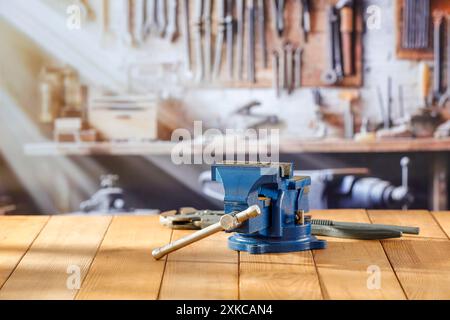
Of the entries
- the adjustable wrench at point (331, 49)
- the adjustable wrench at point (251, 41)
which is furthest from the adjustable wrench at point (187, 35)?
the adjustable wrench at point (331, 49)

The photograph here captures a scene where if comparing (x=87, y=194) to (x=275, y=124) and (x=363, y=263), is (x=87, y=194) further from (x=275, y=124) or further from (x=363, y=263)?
(x=363, y=263)

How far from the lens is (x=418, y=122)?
455cm

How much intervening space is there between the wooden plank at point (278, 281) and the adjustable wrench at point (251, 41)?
7.76 feet

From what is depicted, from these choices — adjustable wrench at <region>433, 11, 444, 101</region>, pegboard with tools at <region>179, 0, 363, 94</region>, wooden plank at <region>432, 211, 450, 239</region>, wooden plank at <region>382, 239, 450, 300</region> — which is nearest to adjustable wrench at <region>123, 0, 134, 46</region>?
pegboard with tools at <region>179, 0, 363, 94</region>

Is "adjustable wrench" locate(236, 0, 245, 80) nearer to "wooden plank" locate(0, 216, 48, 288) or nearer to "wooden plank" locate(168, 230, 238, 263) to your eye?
"wooden plank" locate(0, 216, 48, 288)

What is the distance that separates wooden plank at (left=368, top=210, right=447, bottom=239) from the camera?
2748 mm

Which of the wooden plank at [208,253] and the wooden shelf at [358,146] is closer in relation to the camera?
the wooden plank at [208,253]

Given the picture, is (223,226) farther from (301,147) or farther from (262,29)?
(262,29)

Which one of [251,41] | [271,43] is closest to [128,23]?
[251,41]

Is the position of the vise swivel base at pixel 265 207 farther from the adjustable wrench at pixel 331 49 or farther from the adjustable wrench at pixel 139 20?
the adjustable wrench at pixel 139 20

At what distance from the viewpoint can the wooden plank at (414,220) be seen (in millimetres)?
2748

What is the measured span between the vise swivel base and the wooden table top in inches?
2.2

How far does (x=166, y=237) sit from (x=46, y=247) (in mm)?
391
